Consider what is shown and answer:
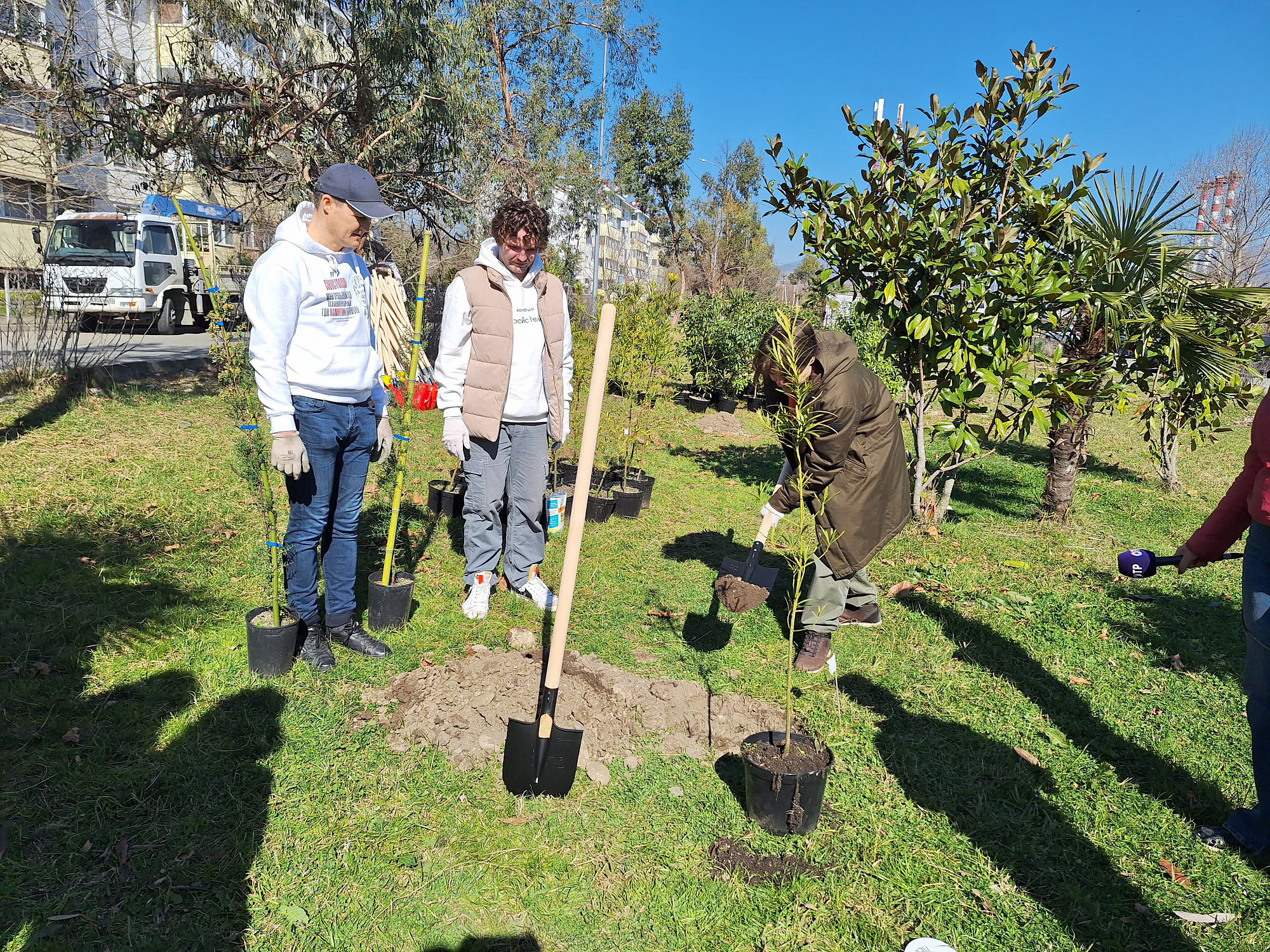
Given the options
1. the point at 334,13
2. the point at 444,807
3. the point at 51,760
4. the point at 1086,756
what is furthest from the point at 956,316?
the point at 334,13

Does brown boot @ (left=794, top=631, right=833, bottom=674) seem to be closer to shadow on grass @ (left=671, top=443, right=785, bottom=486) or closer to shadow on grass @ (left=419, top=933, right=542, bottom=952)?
shadow on grass @ (left=419, top=933, right=542, bottom=952)

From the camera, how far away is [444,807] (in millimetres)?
2676

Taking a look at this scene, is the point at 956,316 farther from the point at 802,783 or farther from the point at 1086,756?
the point at 802,783

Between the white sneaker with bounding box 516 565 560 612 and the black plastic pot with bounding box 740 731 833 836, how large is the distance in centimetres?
187

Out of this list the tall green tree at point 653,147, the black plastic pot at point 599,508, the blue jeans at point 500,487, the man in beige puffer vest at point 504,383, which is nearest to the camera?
the man in beige puffer vest at point 504,383

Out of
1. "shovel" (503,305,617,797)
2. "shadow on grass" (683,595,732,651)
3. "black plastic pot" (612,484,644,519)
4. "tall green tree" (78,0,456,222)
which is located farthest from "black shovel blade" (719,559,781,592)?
"tall green tree" (78,0,456,222)

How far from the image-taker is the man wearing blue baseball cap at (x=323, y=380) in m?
2.94

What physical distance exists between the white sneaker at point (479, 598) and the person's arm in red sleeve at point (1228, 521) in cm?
328

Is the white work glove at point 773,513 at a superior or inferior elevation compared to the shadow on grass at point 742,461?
superior

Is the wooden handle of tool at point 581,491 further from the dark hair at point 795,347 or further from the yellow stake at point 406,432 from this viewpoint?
the yellow stake at point 406,432

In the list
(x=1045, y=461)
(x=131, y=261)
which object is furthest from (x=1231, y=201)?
(x=131, y=261)

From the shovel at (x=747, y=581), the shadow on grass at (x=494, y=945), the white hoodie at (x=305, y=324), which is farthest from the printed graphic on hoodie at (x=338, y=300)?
the shadow on grass at (x=494, y=945)

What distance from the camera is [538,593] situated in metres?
4.36

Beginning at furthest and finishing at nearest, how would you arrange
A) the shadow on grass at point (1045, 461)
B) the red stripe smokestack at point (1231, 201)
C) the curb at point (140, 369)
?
the red stripe smokestack at point (1231, 201), the shadow on grass at point (1045, 461), the curb at point (140, 369)
